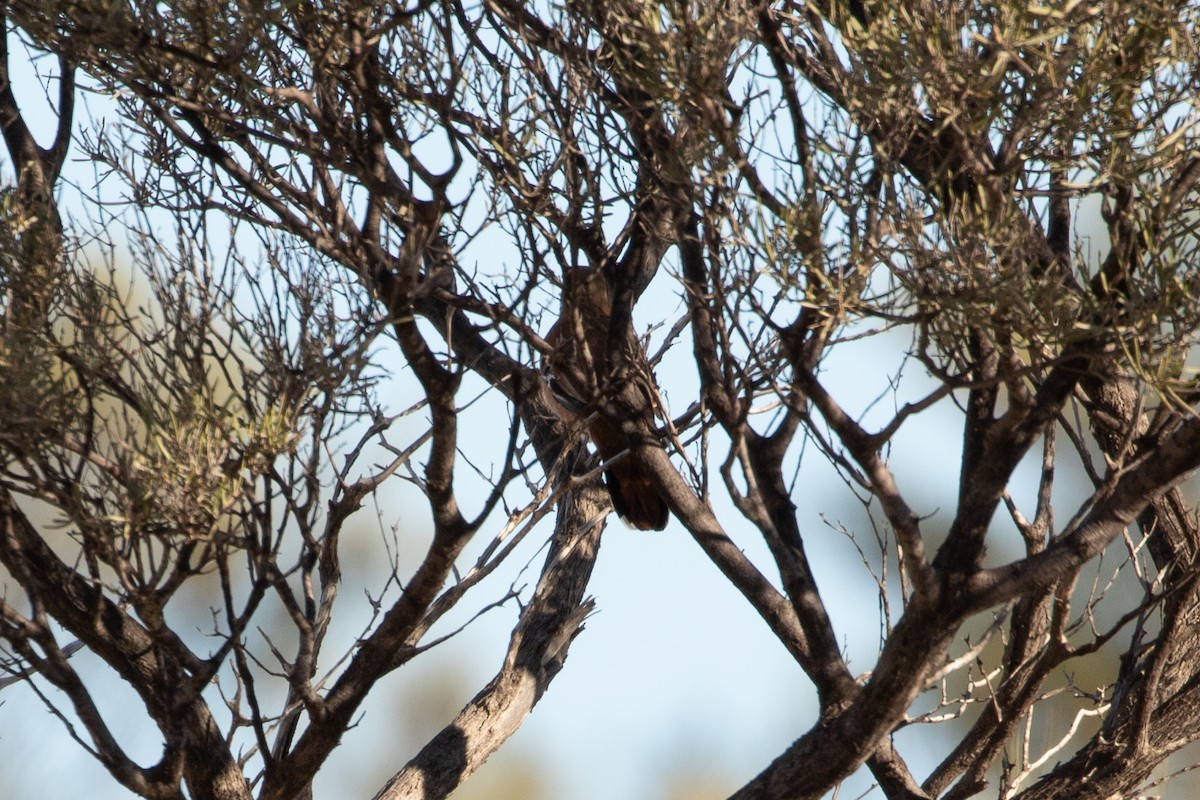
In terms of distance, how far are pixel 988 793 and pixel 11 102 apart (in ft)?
26.3

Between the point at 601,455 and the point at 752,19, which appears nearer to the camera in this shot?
the point at 752,19

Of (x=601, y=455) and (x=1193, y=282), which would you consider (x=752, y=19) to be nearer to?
(x=1193, y=282)

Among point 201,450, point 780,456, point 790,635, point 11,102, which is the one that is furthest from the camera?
point 11,102

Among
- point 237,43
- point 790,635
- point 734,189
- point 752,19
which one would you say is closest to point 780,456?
point 790,635

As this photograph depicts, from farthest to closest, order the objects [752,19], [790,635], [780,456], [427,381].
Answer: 1. [790,635]
2. [780,456]
3. [427,381]
4. [752,19]

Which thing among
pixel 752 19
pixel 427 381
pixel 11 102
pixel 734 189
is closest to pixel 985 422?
pixel 734 189

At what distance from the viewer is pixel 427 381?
8.30 ft

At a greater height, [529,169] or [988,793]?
[529,169]

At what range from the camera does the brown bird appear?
2.76 metres

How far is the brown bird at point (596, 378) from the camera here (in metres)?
2.76

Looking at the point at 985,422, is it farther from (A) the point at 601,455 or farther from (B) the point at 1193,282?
(A) the point at 601,455

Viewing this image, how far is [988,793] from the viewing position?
29.1 feet

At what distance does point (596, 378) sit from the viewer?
2934mm

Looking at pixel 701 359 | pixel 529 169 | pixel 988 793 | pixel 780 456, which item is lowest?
pixel 988 793
